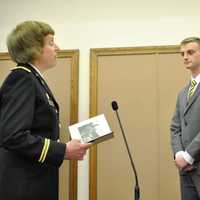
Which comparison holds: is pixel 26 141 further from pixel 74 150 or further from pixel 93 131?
pixel 93 131

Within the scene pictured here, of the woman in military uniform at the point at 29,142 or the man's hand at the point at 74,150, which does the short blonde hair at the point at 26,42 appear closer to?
the woman in military uniform at the point at 29,142

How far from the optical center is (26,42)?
1675 mm

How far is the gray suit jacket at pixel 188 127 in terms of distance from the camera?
87.7 inches

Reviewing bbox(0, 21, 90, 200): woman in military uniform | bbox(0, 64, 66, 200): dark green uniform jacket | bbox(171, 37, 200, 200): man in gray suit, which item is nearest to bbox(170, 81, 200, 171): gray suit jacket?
bbox(171, 37, 200, 200): man in gray suit

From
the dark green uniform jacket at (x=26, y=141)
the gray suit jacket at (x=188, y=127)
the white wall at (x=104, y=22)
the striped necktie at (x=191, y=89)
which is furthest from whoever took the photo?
the white wall at (x=104, y=22)

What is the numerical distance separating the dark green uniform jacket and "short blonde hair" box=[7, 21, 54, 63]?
0.09 meters

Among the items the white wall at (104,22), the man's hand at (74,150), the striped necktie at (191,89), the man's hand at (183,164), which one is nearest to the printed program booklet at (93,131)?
the man's hand at (74,150)

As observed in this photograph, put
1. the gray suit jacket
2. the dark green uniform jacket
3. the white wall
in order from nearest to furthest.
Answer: the dark green uniform jacket, the gray suit jacket, the white wall

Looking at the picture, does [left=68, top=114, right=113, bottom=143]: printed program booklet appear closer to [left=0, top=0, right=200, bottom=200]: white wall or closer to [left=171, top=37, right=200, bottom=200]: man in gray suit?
[left=171, top=37, right=200, bottom=200]: man in gray suit

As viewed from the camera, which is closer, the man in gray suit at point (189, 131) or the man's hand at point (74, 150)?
the man's hand at point (74, 150)

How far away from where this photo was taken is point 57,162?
4.95 ft

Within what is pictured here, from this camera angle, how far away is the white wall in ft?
11.1

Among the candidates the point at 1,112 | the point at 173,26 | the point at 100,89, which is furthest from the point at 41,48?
the point at 173,26

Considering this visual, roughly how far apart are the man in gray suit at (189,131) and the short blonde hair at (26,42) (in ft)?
3.78
